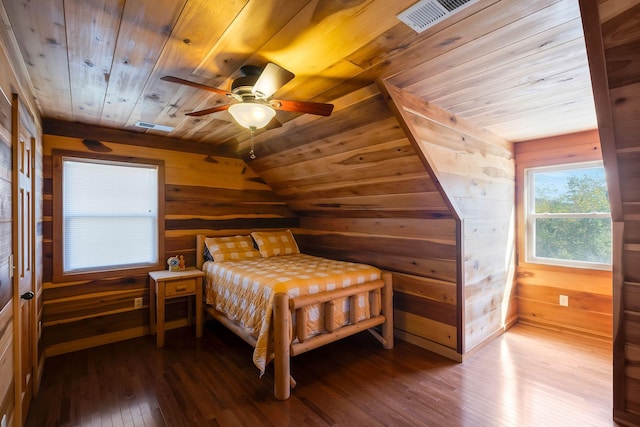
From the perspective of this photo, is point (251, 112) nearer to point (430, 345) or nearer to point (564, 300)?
point (430, 345)

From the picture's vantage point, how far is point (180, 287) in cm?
312

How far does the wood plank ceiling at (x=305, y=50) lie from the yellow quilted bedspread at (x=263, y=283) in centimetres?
138

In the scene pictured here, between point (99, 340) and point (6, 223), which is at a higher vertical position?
point (6, 223)

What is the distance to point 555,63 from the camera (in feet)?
5.71

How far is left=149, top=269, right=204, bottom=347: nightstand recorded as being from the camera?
2.98 meters

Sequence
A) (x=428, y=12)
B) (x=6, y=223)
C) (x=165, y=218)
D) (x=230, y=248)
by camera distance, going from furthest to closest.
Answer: (x=230, y=248) → (x=165, y=218) → (x=6, y=223) → (x=428, y=12)

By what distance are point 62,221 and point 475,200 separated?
373cm

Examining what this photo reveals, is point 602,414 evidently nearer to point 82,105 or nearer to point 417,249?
point 417,249

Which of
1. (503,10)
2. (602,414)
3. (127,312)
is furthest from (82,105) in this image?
(602,414)

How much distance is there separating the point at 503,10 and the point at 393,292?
250 cm

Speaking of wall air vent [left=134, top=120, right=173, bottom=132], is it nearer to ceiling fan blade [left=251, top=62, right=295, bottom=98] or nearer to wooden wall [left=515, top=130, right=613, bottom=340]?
ceiling fan blade [left=251, top=62, right=295, bottom=98]

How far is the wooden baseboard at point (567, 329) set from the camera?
3.08m

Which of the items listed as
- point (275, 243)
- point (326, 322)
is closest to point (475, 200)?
point (326, 322)

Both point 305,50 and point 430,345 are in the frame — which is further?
point 430,345
